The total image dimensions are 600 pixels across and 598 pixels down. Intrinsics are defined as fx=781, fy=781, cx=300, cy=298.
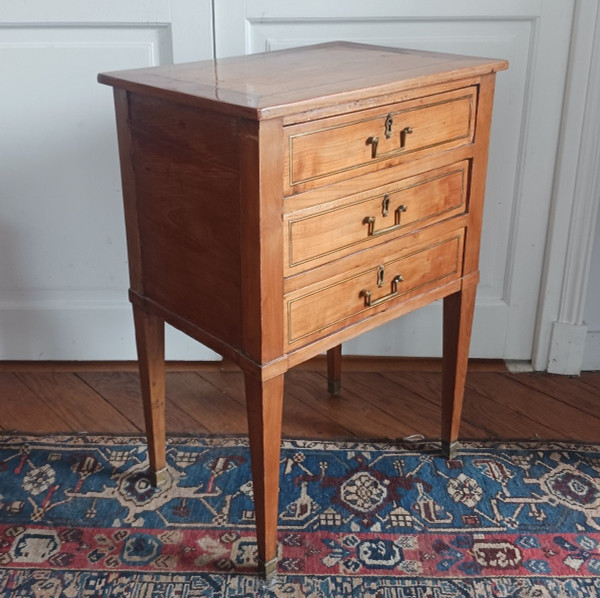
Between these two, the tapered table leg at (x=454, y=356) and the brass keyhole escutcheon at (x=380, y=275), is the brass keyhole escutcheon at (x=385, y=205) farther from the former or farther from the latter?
the tapered table leg at (x=454, y=356)

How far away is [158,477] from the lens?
1720mm

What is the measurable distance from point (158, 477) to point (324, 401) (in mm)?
522

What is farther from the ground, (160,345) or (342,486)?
(160,345)

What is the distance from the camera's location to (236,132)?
1.18 m

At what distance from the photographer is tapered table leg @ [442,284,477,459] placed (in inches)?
66.3

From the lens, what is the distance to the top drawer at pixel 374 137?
1216mm

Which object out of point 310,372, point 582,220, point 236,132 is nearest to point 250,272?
point 236,132

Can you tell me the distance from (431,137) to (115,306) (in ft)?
3.64

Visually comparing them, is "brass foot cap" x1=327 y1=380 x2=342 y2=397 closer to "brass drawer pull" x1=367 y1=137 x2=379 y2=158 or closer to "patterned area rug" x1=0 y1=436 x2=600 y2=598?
"patterned area rug" x1=0 y1=436 x2=600 y2=598

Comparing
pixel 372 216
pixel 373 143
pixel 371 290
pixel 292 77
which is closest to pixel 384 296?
pixel 371 290

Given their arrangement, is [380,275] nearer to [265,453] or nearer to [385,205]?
[385,205]

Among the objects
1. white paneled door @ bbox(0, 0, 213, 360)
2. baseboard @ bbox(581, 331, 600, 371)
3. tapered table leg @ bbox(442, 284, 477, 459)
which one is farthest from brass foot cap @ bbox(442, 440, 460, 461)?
white paneled door @ bbox(0, 0, 213, 360)

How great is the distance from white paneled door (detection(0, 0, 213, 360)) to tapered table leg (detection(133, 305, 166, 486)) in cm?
53

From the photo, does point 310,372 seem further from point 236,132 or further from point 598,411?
point 236,132
